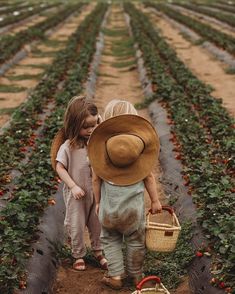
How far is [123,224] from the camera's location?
4.25 metres

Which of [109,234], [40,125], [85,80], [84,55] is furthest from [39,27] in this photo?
[109,234]

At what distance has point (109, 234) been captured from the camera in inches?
173

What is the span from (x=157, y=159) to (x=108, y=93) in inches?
303

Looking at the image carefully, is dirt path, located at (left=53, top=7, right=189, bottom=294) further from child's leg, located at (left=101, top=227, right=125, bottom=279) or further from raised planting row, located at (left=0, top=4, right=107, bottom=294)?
raised planting row, located at (left=0, top=4, right=107, bottom=294)

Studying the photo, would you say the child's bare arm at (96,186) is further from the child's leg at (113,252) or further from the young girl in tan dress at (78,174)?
the child's leg at (113,252)

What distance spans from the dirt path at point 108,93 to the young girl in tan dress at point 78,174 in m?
0.13

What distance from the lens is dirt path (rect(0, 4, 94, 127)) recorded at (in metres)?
11.8

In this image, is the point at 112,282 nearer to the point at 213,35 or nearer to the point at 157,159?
the point at 157,159

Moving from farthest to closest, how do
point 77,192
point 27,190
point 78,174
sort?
1. point 27,190
2. point 78,174
3. point 77,192

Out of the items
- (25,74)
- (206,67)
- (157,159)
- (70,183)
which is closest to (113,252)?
(70,183)

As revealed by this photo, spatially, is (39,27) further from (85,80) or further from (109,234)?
(109,234)

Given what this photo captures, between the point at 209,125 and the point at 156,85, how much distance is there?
12.8 feet

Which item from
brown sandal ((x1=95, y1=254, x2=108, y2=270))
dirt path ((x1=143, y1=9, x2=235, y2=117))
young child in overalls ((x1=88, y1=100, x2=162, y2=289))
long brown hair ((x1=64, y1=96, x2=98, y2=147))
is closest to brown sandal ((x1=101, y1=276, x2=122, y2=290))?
young child in overalls ((x1=88, y1=100, x2=162, y2=289))

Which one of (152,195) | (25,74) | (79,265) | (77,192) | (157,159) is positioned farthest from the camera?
(25,74)
